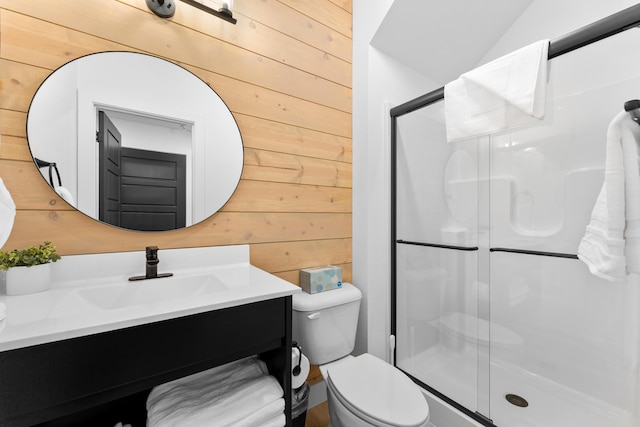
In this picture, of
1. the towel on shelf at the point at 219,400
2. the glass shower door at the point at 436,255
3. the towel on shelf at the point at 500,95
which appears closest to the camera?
the towel on shelf at the point at 219,400

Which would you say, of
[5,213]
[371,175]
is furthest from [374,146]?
[5,213]

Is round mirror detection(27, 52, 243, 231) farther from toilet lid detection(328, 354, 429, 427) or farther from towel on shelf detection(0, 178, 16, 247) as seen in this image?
toilet lid detection(328, 354, 429, 427)

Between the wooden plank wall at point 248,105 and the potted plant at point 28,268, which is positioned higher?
the wooden plank wall at point 248,105

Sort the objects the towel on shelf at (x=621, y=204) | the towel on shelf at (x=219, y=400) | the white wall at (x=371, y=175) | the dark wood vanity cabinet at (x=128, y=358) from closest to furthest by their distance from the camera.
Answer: the dark wood vanity cabinet at (x=128, y=358)
the towel on shelf at (x=219, y=400)
the towel on shelf at (x=621, y=204)
the white wall at (x=371, y=175)

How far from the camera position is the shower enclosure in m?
1.21

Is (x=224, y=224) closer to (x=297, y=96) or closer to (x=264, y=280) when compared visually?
(x=264, y=280)

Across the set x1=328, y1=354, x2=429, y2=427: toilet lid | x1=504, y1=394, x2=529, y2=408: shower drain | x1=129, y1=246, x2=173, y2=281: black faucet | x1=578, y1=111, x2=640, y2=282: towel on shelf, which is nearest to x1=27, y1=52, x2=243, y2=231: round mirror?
x1=129, y1=246, x2=173, y2=281: black faucet

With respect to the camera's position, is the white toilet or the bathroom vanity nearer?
the bathroom vanity

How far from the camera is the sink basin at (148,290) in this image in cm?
96

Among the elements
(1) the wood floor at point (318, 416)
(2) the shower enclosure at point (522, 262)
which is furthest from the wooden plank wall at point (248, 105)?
(1) the wood floor at point (318, 416)

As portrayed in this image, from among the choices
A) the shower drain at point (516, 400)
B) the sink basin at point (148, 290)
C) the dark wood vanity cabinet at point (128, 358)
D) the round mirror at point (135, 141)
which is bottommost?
the shower drain at point (516, 400)

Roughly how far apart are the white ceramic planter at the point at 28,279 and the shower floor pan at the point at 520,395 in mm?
1810

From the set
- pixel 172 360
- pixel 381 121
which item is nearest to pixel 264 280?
pixel 172 360

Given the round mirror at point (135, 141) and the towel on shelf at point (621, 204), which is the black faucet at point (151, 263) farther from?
→ the towel on shelf at point (621, 204)
